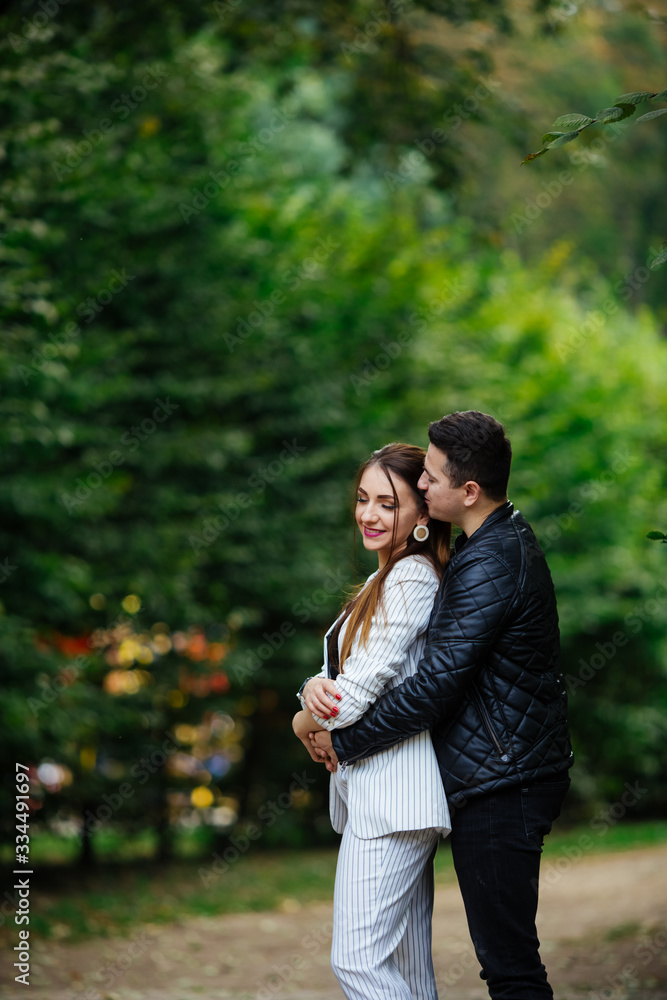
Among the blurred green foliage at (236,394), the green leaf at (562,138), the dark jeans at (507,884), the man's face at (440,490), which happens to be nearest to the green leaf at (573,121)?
the green leaf at (562,138)

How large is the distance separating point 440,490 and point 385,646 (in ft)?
1.59

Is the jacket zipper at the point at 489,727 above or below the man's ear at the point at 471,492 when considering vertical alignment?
below

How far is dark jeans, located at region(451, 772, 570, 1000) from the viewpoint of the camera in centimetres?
287

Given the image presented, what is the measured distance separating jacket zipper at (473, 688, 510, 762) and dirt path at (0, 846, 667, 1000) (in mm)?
2854

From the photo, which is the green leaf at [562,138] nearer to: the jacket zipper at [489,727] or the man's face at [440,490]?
the man's face at [440,490]

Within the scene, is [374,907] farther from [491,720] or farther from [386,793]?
[491,720]

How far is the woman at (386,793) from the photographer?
2.96 meters

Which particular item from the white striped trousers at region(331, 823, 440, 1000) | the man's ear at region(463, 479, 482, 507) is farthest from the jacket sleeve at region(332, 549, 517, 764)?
the white striped trousers at region(331, 823, 440, 1000)

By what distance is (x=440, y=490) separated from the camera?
122 inches

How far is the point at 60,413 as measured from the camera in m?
7.47

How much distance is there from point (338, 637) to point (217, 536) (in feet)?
20.9

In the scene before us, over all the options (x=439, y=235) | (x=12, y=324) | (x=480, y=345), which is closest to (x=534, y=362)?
(x=480, y=345)

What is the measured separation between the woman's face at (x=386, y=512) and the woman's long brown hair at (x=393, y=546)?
0.04ft

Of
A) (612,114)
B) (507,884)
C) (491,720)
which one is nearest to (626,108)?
(612,114)
